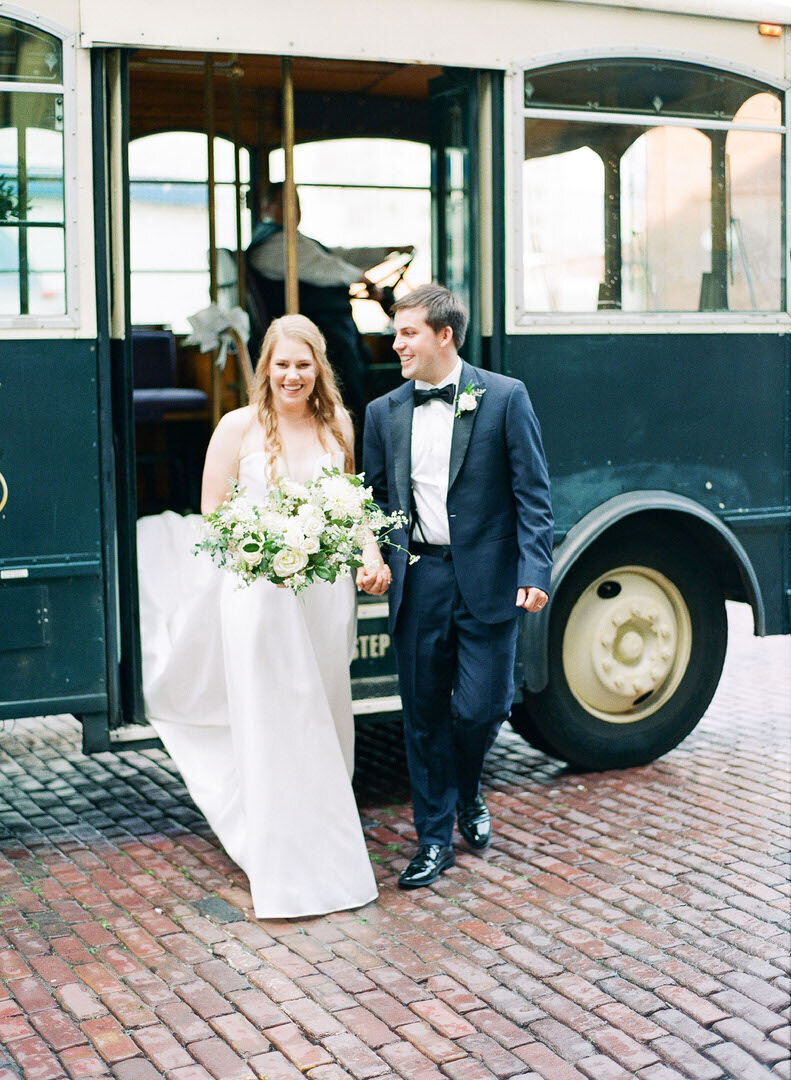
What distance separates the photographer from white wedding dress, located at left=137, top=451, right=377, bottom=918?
440 cm

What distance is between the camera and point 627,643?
5.88 m

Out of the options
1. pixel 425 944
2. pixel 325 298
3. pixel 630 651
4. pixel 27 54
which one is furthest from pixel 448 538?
pixel 325 298

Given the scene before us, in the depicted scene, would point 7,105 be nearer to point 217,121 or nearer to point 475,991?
point 217,121

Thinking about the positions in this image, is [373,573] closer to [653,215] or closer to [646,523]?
[646,523]

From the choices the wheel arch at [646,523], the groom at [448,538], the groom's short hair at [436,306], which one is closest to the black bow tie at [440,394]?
the groom at [448,538]

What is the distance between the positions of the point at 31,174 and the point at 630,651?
3.04m

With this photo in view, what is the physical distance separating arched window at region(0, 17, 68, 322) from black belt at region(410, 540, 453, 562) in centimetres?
141

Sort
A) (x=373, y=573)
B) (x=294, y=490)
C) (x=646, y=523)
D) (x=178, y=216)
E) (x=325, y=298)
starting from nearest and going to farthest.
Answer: (x=294, y=490) → (x=373, y=573) → (x=646, y=523) → (x=325, y=298) → (x=178, y=216)

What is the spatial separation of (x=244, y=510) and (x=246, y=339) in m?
2.39

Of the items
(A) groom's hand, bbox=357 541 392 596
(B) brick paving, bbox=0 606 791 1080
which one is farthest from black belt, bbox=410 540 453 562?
(B) brick paving, bbox=0 606 791 1080

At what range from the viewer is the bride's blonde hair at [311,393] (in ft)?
15.0

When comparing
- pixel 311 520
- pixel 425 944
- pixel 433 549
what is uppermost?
pixel 311 520

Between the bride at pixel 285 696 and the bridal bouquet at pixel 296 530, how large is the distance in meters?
0.22

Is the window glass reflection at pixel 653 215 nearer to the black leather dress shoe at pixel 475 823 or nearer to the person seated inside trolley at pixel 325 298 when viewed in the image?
the person seated inside trolley at pixel 325 298
